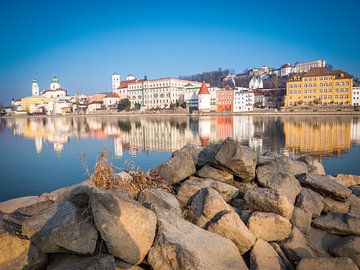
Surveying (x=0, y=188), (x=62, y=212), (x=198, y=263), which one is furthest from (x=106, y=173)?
(x=0, y=188)

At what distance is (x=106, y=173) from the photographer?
5480 mm

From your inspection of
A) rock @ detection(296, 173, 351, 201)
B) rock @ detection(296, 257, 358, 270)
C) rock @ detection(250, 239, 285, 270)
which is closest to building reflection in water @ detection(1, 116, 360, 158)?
rock @ detection(296, 173, 351, 201)

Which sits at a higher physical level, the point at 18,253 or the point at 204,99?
Answer: the point at 204,99

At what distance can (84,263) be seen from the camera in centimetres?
342

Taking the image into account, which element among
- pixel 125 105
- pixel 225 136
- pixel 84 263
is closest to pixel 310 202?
pixel 84 263

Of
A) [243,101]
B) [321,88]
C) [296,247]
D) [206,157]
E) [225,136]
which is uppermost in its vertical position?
[321,88]

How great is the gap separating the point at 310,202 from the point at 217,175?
2004 millimetres

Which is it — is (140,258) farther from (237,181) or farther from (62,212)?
(237,181)

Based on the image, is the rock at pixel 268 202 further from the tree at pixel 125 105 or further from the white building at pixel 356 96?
the tree at pixel 125 105

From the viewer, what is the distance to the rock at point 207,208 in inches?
183

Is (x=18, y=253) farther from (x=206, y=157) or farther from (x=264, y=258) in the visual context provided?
(x=206, y=157)

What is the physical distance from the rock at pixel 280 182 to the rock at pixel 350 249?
1139 millimetres

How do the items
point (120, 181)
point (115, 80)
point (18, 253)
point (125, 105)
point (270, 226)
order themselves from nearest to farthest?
point (18, 253)
point (270, 226)
point (120, 181)
point (125, 105)
point (115, 80)

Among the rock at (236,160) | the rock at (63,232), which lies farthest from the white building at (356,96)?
the rock at (63,232)
